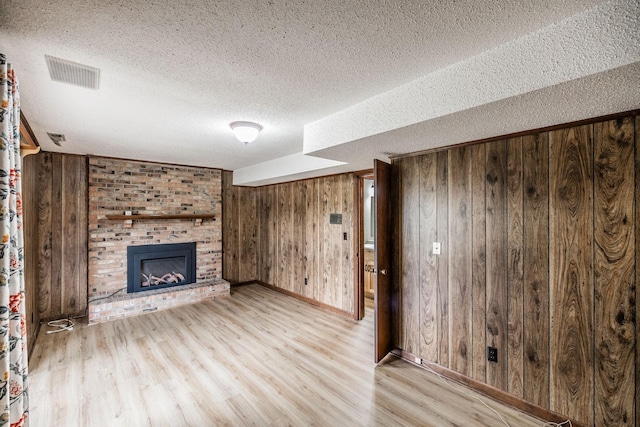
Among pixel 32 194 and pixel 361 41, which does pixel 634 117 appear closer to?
pixel 361 41

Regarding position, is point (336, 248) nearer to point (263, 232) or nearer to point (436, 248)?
point (436, 248)

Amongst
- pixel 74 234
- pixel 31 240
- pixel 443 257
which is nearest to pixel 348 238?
pixel 443 257

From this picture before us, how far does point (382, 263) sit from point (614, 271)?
168cm

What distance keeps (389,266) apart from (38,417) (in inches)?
127

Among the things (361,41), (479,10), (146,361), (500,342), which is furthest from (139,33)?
(500,342)

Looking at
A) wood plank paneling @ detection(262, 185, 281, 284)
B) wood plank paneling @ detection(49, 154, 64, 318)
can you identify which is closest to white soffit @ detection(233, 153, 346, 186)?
wood plank paneling @ detection(262, 185, 281, 284)

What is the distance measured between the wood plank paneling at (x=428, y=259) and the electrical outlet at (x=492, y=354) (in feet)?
1.54

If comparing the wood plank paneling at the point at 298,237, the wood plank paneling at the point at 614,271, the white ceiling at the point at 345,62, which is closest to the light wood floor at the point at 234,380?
the wood plank paneling at the point at 614,271

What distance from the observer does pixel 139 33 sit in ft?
4.43

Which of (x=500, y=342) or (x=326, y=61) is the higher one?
(x=326, y=61)

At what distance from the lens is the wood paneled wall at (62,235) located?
3.86m

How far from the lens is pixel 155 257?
4.65m

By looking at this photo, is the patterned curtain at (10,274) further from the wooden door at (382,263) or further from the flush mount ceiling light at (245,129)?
the wooden door at (382,263)

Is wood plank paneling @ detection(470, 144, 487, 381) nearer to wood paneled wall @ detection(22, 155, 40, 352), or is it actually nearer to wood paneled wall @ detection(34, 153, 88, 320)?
wood paneled wall @ detection(22, 155, 40, 352)
